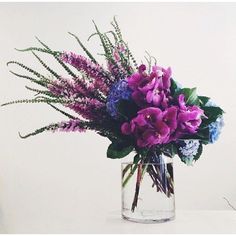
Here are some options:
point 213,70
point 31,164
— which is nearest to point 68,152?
point 31,164

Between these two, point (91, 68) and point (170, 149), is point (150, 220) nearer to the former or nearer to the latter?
point (170, 149)

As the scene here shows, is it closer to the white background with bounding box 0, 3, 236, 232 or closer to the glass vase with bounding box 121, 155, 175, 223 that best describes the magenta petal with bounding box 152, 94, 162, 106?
the glass vase with bounding box 121, 155, 175, 223

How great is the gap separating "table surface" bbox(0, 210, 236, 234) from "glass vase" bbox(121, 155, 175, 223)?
0.07ft

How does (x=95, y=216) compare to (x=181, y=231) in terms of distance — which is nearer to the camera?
(x=181, y=231)

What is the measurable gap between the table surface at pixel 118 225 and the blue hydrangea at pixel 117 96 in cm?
23

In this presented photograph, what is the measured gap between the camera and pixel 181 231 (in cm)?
79

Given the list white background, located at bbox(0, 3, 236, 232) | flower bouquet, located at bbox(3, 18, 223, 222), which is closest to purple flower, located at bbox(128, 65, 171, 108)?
flower bouquet, located at bbox(3, 18, 223, 222)

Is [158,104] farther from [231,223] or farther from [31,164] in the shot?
[31,164]

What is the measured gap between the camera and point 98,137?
206cm

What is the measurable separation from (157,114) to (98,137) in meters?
1.32

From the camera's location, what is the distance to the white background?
2018mm

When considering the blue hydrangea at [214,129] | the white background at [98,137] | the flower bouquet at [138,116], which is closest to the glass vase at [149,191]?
the flower bouquet at [138,116]

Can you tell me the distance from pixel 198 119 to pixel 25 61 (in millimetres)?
1506

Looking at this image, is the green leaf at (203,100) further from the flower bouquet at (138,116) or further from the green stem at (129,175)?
the green stem at (129,175)
